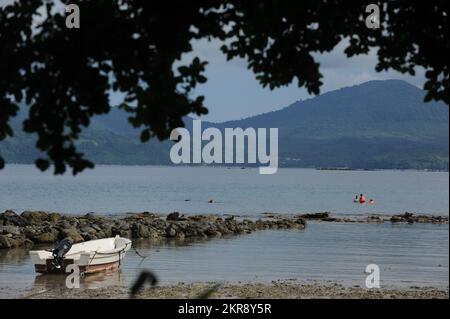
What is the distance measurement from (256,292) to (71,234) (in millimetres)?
22798

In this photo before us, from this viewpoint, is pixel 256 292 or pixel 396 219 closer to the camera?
pixel 256 292

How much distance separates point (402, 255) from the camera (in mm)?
44250

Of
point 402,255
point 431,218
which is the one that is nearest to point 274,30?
point 402,255

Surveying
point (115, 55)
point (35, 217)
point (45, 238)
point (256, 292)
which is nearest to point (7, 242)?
point (45, 238)

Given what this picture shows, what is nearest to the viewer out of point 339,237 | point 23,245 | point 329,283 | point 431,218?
point 329,283

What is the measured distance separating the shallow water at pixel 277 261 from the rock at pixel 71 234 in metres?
4.15

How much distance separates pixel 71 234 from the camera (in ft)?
153

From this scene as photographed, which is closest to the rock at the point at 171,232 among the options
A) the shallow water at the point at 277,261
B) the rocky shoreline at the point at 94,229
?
the rocky shoreline at the point at 94,229

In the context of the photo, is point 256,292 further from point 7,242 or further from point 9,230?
point 9,230

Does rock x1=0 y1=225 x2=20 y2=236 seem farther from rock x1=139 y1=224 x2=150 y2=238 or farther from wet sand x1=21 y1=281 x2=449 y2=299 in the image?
wet sand x1=21 y1=281 x2=449 y2=299

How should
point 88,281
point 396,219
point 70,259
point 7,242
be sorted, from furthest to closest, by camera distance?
1. point 396,219
2. point 7,242
3. point 70,259
4. point 88,281

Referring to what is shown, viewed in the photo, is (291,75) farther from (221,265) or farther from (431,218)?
(431,218)

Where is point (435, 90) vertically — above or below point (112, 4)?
below

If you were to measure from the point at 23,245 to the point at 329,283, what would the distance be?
21.4 metres
